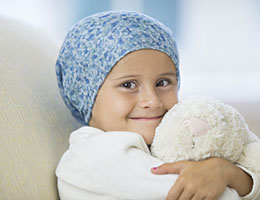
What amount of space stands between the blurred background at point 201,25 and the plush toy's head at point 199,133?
4.42 ft

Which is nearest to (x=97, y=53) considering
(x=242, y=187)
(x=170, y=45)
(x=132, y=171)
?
(x=170, y=45)

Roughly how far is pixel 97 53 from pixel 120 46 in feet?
0.22

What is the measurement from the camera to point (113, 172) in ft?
2.94

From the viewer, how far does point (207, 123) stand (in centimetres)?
89

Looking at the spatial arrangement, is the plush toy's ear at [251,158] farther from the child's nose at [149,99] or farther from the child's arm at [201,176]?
the child's nose at [149,99]

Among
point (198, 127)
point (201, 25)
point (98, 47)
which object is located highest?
point (98, 47)

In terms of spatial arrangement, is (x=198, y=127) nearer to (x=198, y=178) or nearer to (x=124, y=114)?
(x=198, y=178)

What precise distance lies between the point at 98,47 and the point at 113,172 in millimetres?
316

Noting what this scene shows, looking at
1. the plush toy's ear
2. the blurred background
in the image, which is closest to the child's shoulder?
the plush toy's ear

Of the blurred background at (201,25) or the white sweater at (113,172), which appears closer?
the white sweater at (113,172)

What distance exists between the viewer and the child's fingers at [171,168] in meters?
0.87

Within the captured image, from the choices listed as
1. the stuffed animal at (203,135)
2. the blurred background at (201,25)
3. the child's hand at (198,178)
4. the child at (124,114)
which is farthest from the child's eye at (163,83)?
the blurred background at (201,25)

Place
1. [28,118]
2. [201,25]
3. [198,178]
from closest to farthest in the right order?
[198,178] < [28,118] < [201,25]

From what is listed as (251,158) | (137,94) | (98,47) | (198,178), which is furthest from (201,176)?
(98,47)
